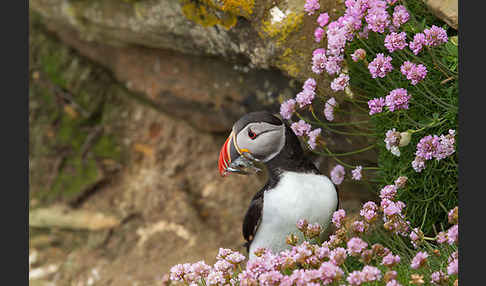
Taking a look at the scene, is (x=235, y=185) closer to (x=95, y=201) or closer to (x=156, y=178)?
(x=156, y=178)

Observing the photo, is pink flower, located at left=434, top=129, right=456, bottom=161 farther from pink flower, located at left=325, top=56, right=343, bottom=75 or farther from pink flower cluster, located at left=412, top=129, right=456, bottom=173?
pink flower, located at left=325, top=56, right=343, bottom=75

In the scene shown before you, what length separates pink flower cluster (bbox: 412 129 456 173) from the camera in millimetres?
3027

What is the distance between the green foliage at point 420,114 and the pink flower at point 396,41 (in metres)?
0.05

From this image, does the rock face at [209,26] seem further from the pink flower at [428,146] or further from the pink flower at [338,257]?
the pink flower at [338,257]

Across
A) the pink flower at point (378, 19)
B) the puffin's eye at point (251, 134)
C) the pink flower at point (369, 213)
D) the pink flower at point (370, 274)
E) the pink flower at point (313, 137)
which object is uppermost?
the pink flower at point (378, 19)

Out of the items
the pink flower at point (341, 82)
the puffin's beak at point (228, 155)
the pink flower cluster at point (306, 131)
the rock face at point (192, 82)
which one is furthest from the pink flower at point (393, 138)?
the rock face at point (192, 82)

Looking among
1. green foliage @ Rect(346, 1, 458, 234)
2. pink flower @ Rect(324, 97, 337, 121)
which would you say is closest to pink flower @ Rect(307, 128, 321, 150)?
pink flower @ Rect(324, 97, 337, 121)

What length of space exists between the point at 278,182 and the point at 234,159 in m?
0.33

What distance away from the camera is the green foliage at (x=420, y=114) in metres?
3.13

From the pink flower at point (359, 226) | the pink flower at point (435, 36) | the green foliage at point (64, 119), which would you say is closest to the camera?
the pink flower at point (359, 226)

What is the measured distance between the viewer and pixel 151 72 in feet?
18.5

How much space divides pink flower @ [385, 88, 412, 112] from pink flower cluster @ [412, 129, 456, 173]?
233mm

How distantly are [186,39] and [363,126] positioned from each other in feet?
5.89

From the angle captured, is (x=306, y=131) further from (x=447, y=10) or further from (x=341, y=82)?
(x=447, y=10)
